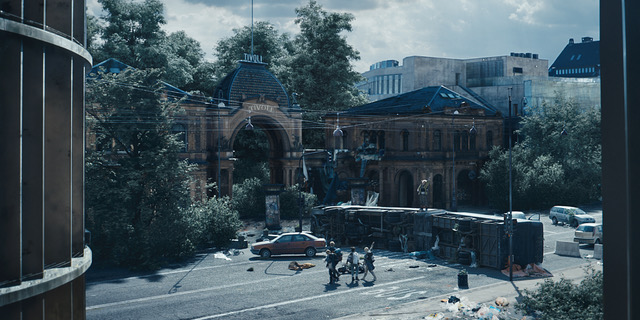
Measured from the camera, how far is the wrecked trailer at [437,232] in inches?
1076

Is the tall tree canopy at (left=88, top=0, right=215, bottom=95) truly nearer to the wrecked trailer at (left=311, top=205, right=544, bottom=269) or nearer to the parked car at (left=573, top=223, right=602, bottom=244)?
the wrecked trailer at (left=311, top=205, right=544, bottom=269)

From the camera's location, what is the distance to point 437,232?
30.9 m

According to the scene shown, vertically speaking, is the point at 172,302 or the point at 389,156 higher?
the point at 389,156

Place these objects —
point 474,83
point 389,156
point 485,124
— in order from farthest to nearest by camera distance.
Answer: point 474,83 < point 485,124 < point 389,156

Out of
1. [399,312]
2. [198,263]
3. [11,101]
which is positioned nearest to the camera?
[11,101]

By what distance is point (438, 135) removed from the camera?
56.2m

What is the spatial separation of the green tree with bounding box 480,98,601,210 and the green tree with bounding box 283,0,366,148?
17.4 meters

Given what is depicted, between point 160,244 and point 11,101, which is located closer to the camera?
point 11,101

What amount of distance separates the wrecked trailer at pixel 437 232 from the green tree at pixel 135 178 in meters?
8.79

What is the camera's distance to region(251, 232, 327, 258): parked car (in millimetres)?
30828

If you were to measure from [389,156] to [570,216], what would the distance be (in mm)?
17292

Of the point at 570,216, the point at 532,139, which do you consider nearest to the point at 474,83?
the point at 532,139

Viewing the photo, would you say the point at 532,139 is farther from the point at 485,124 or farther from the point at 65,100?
the point at 65,100

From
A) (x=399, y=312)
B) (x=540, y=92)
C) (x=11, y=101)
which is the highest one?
(x=540, y=92)
